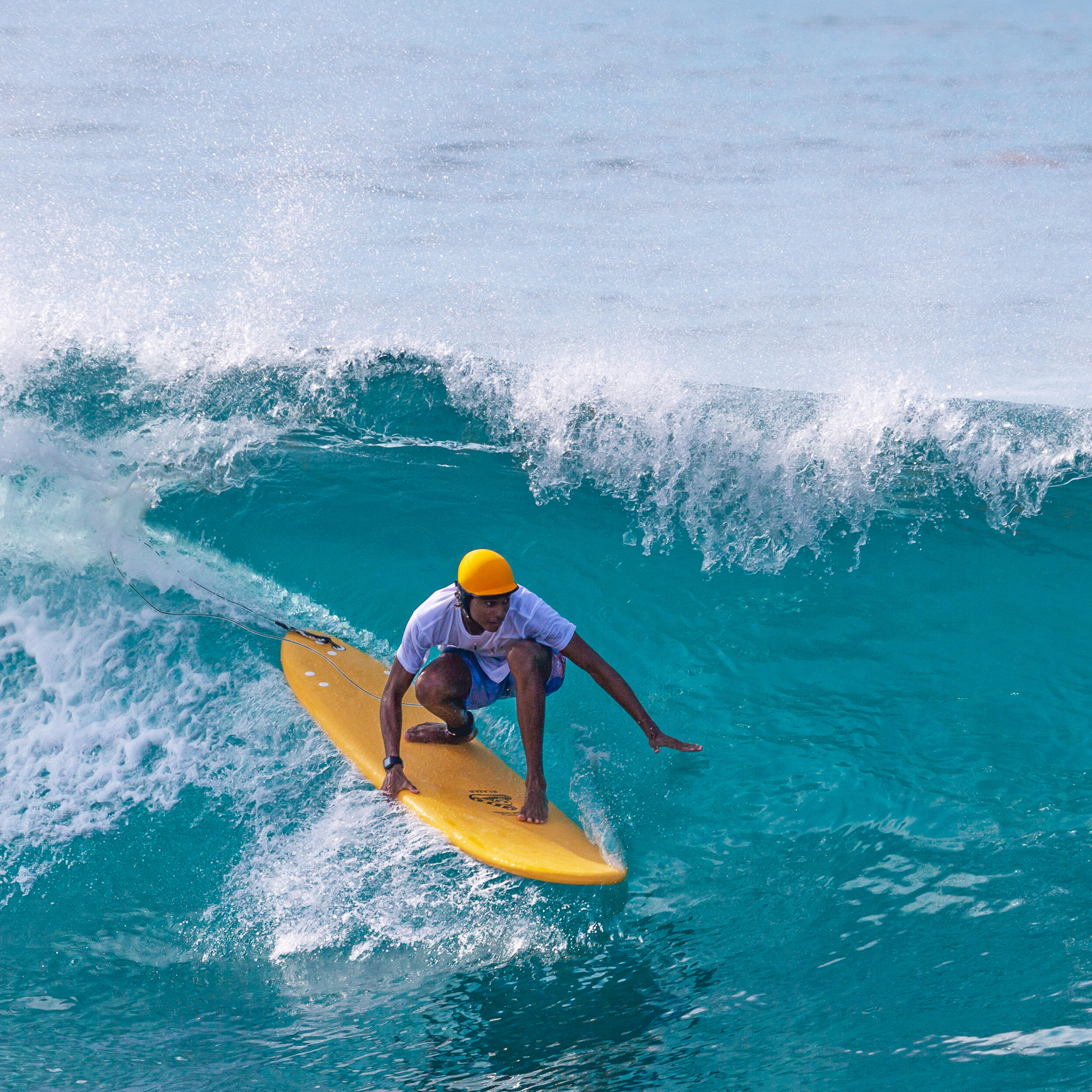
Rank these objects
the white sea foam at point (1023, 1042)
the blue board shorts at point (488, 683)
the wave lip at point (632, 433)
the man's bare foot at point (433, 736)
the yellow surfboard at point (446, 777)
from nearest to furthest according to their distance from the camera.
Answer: the white sea foam at point (1023, 1042) → the yellow surfboard at point (446, 777) → the blue board shorts at point (488, 683) → the man's bare foot at point (433, 736) → the wave lip at point (632, 433)

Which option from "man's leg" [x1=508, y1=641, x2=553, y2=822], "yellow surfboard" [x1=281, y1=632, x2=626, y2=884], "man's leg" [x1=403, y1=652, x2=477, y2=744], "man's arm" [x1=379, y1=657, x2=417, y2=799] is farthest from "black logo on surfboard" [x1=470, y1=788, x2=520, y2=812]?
"man's leg" [x1=403, y1=652, x2=477, y2=744]

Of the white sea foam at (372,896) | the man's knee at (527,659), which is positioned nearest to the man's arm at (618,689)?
the man's knee at (527,659)

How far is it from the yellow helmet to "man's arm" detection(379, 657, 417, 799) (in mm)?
496

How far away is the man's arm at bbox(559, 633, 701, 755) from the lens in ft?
12.7

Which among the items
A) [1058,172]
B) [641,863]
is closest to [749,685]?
[641,863]

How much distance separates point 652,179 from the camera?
1414 cm

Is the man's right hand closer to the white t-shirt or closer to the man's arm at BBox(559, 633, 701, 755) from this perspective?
the white t-shirt

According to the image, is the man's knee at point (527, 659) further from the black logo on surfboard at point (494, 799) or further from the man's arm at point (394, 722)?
the black logo on surfboard at point (494, 799)

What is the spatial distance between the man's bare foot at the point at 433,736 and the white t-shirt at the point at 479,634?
0.55 m

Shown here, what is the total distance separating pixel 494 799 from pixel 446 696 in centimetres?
46

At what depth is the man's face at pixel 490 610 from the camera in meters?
3.73

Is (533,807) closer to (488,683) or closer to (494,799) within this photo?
(494,799)

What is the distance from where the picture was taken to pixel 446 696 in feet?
13.7

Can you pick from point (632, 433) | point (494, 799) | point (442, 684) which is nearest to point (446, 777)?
point (494, 799)
